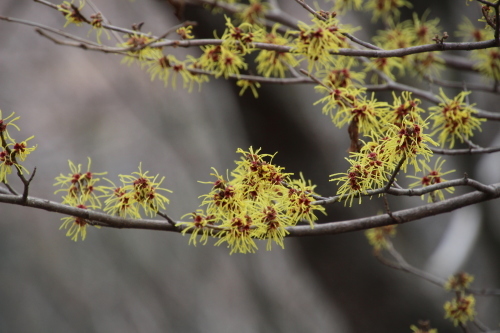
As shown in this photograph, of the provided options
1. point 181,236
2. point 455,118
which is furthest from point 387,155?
point 181,236

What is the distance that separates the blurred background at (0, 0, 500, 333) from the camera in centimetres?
221

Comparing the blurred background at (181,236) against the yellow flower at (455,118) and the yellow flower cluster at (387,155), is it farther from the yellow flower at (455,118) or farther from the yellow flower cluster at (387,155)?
the yellow flower cluster at (387,155)

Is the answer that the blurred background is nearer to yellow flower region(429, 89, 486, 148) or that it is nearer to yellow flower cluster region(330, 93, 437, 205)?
yellow flower region(429, 89, 486, 148)

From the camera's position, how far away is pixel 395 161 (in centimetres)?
97

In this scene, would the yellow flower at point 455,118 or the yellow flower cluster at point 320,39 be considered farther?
the yellow flower at point 455,118

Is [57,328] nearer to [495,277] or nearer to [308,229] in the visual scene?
[308,229]

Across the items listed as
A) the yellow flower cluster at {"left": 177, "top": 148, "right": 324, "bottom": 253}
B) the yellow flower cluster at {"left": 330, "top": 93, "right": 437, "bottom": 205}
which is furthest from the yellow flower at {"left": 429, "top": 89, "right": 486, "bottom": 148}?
the yellow flower cluster at {"left": 177, "top": 148, "right": 324, "bottom": 253}

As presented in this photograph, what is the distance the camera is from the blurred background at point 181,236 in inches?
86.8

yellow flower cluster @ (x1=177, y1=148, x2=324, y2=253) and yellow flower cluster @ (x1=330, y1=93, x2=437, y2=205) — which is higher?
yellow flower cluster @ (x1=330, y1=93, x2=437, y2=205)

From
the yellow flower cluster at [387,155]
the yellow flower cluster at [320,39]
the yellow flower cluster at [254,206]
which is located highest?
the yellow flower cluster at [320,39]

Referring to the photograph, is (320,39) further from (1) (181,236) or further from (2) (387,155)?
(1) (181,236)

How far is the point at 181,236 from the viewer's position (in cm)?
253

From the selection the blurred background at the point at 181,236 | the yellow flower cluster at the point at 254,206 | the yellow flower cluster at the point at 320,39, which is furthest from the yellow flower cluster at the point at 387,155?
the blurred background at the point at 181,236

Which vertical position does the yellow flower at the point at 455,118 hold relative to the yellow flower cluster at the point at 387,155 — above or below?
above
